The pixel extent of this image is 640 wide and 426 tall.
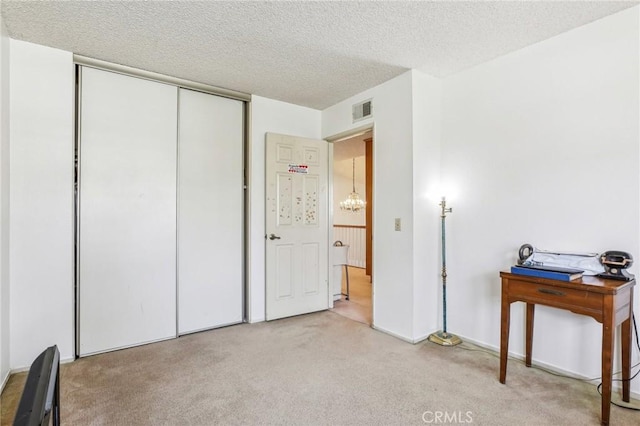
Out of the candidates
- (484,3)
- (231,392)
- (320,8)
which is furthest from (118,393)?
(484,3)

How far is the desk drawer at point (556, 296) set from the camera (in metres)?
1.97

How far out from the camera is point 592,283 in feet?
6.55

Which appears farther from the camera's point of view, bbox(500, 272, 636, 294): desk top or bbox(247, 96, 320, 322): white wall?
bbox(247, 96, 320, 322): white wall

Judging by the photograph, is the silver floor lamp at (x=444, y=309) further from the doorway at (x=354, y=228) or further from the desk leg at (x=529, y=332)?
the doorway at (x=354, y=228)

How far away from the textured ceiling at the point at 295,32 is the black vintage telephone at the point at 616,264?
1.57m

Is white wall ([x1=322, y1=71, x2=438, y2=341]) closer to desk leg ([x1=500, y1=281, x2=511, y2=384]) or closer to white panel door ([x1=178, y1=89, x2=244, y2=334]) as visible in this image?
desk leg ([x1=500, y1=281, x2=511, y2=384])

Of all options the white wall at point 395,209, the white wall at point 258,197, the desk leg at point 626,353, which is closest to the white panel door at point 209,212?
the white wall at point 258,197

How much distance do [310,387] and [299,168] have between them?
2369 millimetres

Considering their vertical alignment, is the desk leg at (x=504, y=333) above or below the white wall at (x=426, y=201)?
below

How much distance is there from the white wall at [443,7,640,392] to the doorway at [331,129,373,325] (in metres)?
1.08

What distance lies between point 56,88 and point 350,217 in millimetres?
7762

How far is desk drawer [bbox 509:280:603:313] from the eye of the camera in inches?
77.4

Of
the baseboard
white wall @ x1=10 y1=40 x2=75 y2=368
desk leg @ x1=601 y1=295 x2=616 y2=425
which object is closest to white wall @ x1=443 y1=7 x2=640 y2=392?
the baseboard

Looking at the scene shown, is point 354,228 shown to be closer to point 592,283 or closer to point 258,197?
point 258,197
